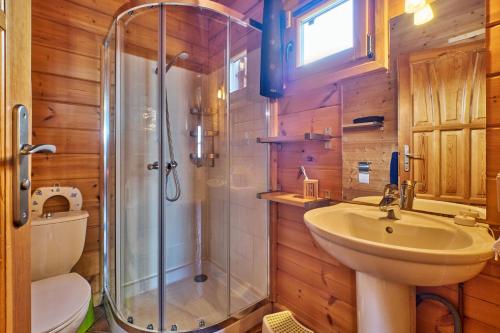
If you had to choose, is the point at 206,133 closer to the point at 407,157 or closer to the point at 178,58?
the point at 178,58

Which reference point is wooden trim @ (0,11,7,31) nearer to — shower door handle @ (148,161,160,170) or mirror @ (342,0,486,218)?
shower door handle @ (148,161,160,170)

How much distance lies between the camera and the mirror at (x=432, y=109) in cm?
90

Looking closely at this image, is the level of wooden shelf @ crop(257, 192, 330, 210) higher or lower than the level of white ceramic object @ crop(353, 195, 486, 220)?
lower

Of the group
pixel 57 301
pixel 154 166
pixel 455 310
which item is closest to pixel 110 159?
pixel 154 166

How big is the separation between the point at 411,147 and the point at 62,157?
6.81ft

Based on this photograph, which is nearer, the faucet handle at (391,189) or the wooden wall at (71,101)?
the faucet handle at (391,189)

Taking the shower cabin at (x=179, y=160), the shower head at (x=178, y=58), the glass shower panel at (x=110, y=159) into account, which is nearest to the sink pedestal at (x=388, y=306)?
the shower cabin at (x=179, y=160)

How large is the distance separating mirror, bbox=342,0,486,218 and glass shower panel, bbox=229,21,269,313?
715 mm

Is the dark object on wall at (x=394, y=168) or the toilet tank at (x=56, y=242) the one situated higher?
the dark object on wall at (x=394, y=168)

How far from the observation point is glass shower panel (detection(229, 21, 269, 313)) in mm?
1730

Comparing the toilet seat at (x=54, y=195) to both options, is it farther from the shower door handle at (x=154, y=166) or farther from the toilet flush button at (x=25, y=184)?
the toilet flush button at (x=25, y=184)

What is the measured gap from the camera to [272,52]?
1529 mm

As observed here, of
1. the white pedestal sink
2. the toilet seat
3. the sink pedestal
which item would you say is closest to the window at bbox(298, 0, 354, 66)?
the white pedestal sink

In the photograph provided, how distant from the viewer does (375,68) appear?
1.14 m
